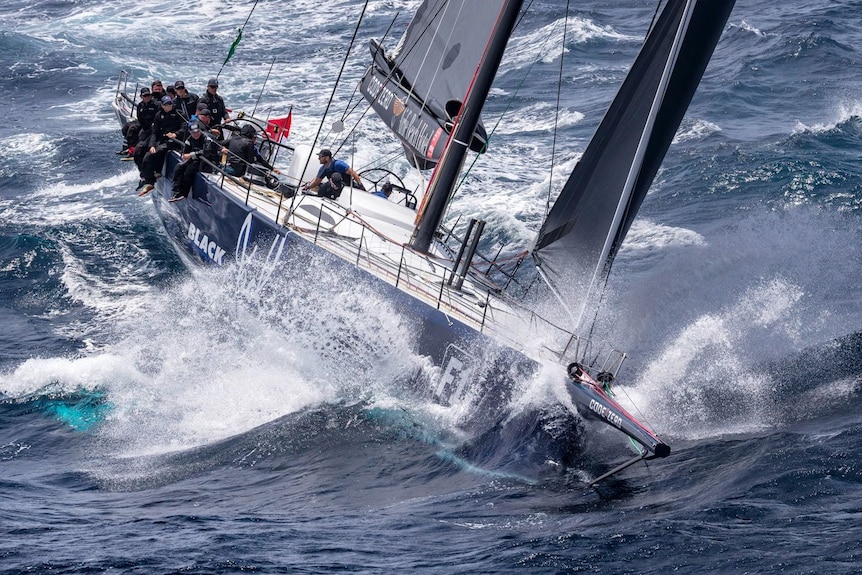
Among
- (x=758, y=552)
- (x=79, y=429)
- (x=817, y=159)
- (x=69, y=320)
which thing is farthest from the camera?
(x=817, y=159)

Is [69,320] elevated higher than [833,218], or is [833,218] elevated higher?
[833,218]

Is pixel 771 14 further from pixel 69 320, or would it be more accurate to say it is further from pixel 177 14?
pixel 69 320

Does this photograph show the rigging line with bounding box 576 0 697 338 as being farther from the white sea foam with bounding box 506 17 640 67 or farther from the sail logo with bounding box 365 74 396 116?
the white sea foam with bounding box 506 17 640 67

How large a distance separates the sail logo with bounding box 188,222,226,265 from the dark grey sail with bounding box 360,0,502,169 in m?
2.73

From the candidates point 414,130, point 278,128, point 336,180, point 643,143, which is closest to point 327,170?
point 336,180

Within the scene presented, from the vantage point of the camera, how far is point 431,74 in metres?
14.1

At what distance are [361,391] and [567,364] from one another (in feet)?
8.10

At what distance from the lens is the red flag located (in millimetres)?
16484

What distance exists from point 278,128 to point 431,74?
11.1ft

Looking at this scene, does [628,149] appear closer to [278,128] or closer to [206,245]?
[206,245]

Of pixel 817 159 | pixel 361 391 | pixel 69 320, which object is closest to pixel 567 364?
pixel 361 391

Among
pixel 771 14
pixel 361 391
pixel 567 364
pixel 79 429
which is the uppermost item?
pixel 771 14

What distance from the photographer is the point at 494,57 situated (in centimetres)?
1209

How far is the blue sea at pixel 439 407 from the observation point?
853cm
